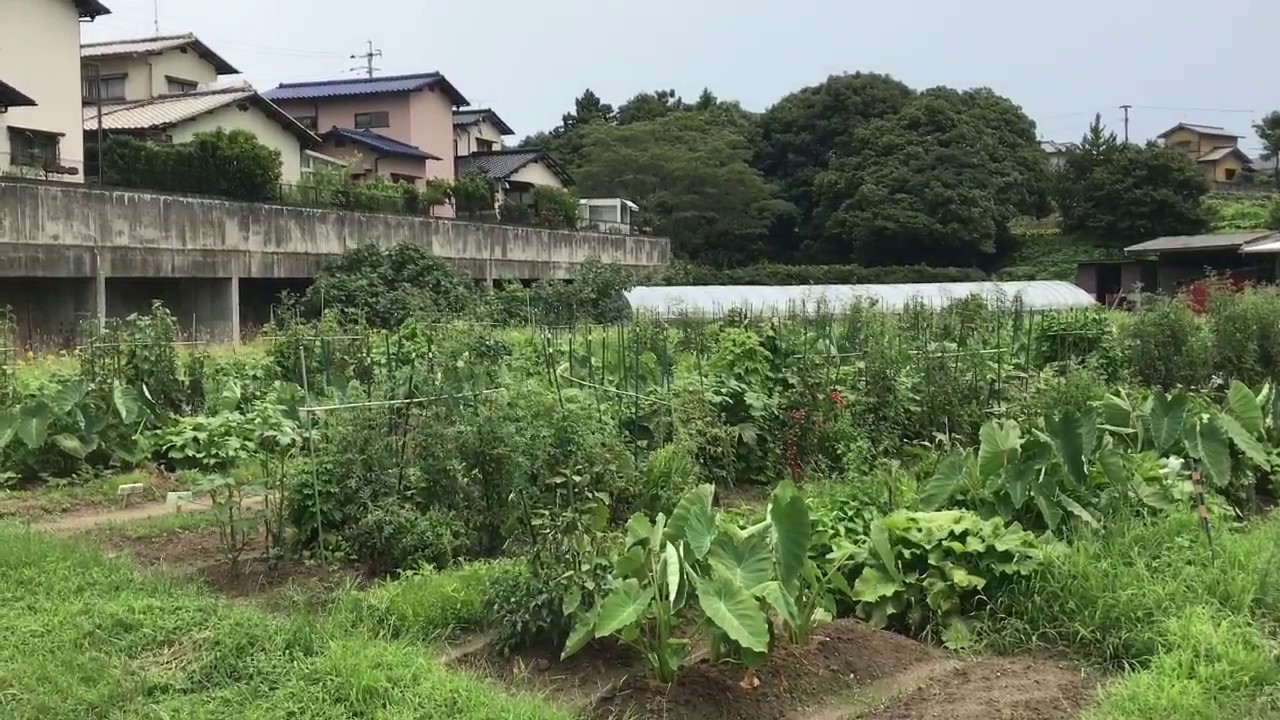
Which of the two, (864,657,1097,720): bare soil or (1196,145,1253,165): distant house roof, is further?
(1196,145,1253,165): distant house roof

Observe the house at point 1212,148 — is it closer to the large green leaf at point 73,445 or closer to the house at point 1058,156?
the house at point 1058,156

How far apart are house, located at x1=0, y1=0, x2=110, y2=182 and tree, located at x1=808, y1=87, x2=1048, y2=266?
943 inches

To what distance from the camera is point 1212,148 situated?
173ft

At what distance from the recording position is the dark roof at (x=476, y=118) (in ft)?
125

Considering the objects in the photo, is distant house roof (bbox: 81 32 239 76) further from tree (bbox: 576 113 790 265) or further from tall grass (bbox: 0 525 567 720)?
tall grass (bbox: 0 525 567 720)

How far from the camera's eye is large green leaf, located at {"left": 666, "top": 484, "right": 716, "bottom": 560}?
145 inches

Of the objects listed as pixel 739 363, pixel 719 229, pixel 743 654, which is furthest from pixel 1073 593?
pixel 719 229

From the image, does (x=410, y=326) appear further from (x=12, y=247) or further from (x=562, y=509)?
(x=12, y=247)

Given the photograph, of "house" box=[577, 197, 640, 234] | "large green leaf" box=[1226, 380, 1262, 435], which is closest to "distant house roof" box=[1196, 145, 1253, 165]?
"house" box=[577, 197, 640, 234]

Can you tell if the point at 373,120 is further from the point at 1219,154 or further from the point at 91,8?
the point at 1219,154

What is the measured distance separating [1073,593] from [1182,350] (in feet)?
21.9

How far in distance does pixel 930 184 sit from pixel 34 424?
32.4 metres

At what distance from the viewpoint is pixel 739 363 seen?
745 cm

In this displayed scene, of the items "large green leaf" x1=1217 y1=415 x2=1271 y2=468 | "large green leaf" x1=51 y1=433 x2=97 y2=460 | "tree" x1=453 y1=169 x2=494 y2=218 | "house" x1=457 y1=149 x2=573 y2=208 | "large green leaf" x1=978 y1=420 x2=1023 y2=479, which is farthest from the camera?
"house" x1=457 y1=149 x2=573 y2=208
